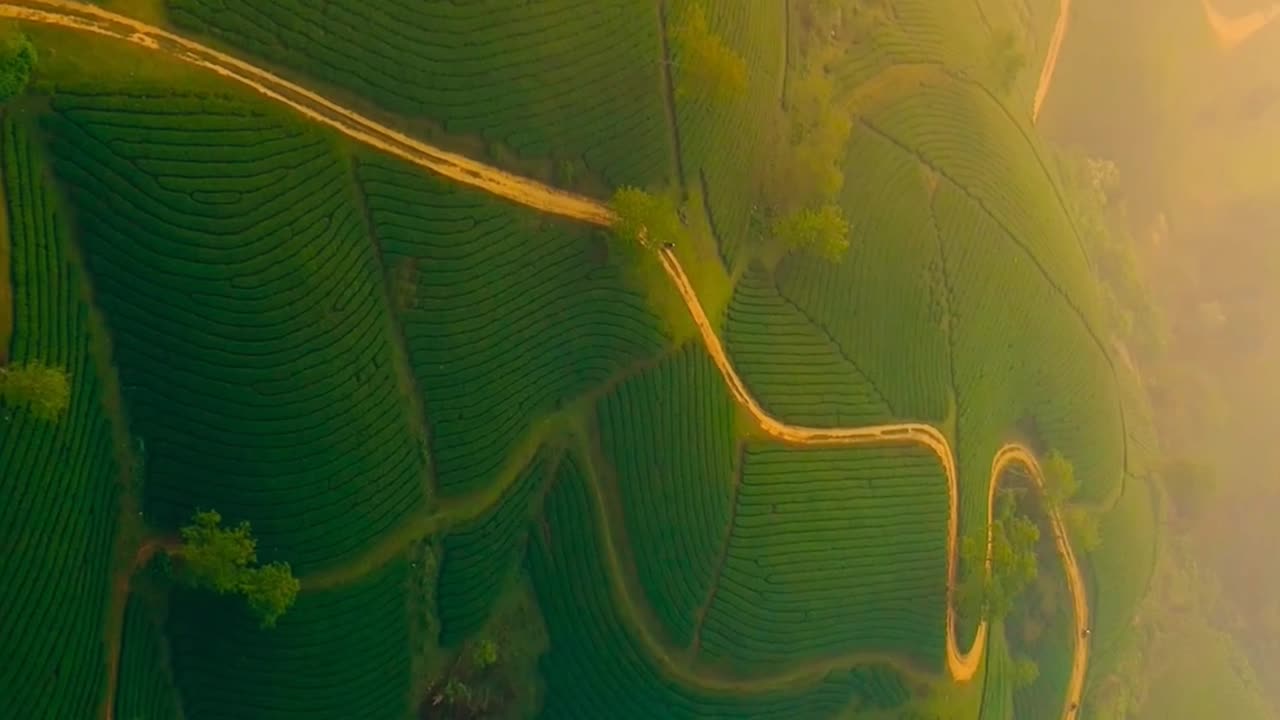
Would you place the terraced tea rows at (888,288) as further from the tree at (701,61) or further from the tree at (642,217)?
the tree at (701,61)

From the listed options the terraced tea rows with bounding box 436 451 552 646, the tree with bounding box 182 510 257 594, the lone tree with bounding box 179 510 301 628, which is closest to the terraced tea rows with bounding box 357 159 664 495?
the terraced tea rows with bounding box 436 451 552 646

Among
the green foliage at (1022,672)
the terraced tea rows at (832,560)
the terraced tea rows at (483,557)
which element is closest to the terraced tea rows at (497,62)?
the terraced tea rows at (483,557)

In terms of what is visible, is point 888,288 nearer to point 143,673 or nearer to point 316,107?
point 316,107

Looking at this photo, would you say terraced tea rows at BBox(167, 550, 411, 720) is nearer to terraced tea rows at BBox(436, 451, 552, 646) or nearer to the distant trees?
terraced tea rows at BBox(436, 451, 552, 646)

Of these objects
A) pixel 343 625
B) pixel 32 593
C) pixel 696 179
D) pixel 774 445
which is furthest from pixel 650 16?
pixel 32 593

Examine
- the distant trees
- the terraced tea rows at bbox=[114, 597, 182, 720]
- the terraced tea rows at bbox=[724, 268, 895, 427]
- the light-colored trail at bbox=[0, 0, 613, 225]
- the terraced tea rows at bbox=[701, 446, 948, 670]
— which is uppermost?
the light-colored trail at bbox=[0, 0, 613, 225]

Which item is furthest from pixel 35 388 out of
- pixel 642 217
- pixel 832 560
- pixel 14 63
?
pixel 832 560

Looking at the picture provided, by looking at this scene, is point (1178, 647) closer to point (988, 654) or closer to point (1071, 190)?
point (988, 654)
